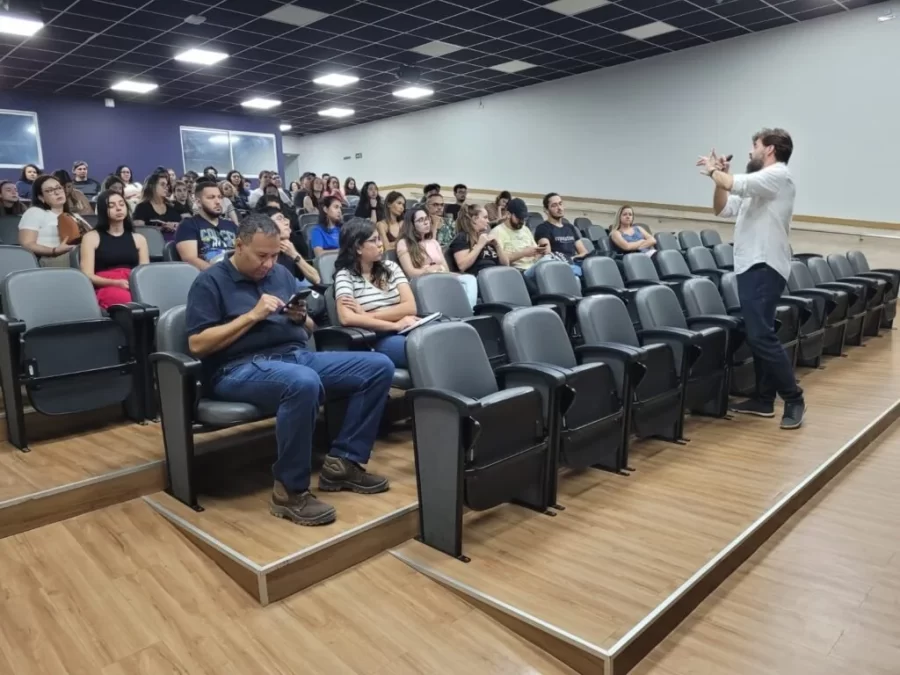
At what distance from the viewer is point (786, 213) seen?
9.34 ft

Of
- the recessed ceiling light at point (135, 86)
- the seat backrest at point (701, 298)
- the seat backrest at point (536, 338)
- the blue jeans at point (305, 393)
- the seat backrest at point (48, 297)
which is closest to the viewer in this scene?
the blue jeans at point (305, 393)

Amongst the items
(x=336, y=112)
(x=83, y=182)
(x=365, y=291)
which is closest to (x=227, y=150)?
(x=336, y=112)

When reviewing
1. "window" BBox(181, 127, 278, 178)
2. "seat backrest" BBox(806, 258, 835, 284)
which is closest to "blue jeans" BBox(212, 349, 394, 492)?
"seat backrest" BBox(806, 258, 835, 284)

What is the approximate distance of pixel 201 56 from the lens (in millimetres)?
7105

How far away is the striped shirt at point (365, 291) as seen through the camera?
266 centimetres

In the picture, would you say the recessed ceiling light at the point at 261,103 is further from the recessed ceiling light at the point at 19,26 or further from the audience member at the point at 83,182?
the recessed ceiling light at the point at 19,26

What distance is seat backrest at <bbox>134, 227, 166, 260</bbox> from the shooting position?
397cm

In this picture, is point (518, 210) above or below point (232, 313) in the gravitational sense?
above

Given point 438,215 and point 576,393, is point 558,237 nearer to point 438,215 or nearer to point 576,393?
point 438,215

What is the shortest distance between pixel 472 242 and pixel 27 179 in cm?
525

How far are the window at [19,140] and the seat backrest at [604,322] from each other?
351 inches

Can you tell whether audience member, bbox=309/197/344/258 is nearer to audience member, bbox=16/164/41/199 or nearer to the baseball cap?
the baseball cap

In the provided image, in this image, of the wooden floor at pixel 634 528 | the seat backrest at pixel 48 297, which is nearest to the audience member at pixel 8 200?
the seat backrest at pixel 48 297

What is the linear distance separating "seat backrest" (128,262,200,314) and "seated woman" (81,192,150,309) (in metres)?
0.18
